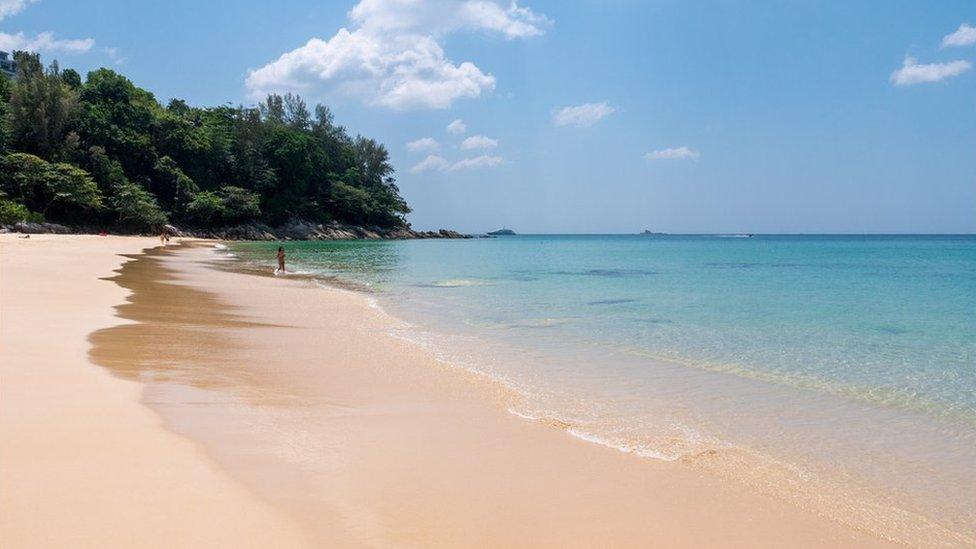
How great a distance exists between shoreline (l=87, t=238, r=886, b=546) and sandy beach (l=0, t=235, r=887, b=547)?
0.05 feet

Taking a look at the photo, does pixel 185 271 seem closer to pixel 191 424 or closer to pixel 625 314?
pixel 625 314

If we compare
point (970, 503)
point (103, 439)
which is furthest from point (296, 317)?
point (970, 503)

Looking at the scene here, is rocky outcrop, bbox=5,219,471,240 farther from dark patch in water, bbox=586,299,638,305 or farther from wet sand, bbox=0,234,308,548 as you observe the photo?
wet sand, bbox=0,234,308,548

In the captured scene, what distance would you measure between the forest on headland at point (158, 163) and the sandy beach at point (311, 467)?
53710mm

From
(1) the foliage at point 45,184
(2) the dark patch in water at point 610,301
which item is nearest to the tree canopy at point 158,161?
(1) the foliage at point 45,184

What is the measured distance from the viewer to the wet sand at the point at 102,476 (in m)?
3.12

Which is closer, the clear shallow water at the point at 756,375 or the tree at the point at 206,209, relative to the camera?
the clear shallow water at the point at 756,375

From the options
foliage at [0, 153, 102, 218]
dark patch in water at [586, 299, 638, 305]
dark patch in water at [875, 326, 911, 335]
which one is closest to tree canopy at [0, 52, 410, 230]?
foliage at [0, 153, 102, 218]

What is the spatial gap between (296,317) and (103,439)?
29.1 feet

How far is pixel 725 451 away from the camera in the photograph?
5406 mm

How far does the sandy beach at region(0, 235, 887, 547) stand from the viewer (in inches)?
133

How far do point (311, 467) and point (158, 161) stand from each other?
7784cm

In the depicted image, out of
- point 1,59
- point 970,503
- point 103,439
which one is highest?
point 1,59

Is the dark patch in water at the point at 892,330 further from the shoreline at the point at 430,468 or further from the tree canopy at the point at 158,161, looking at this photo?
the tree canopy at the point at 158,161
